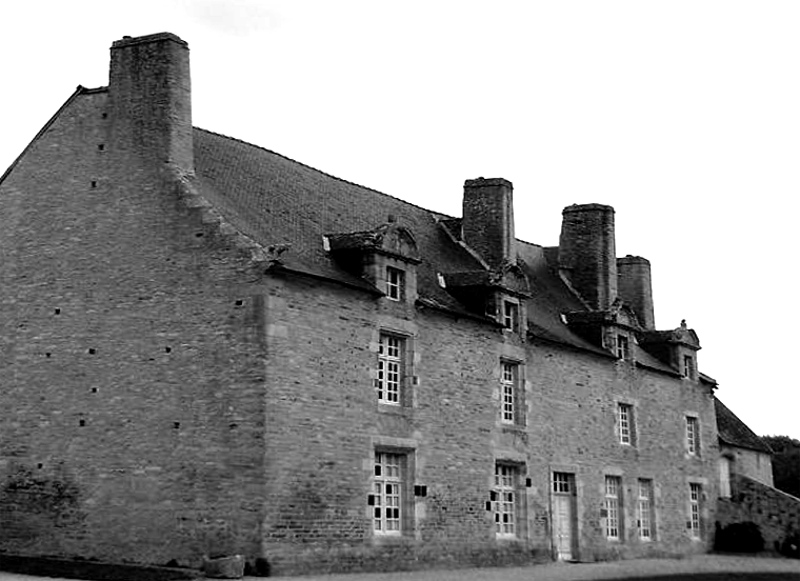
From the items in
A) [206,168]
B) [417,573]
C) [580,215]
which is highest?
[580,215]

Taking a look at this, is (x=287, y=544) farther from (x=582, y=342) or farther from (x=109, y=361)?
(x=582, y=342)

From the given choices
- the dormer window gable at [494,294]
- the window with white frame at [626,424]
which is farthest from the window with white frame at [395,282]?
the window with white frame at [626,424]

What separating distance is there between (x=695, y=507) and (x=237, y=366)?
18992 mm

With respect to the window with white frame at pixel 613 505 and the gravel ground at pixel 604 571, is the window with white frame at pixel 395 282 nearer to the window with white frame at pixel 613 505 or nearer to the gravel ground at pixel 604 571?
the gravel ground at pixel 604 571

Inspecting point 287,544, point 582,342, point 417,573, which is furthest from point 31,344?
point 582,342

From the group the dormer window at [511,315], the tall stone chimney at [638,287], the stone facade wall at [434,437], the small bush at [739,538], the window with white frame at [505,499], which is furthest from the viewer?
the tall stone chimney at [638,287]

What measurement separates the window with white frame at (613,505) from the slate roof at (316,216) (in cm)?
319

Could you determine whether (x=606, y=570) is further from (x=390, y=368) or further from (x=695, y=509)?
(x=695, y=509)

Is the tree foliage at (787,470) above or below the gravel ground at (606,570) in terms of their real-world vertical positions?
above

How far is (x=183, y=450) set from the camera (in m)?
19.7

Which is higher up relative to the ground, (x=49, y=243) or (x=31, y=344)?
(x=49, y=243)

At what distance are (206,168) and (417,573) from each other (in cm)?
852

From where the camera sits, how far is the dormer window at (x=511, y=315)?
85.1ft

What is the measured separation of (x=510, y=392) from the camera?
85.8 feet
